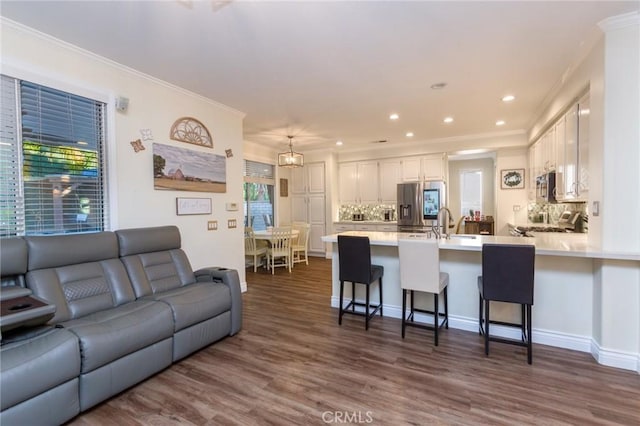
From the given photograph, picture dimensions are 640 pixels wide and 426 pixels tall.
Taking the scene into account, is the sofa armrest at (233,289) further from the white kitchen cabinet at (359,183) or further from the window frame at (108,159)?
the white kitchen cabinet at (359,183)

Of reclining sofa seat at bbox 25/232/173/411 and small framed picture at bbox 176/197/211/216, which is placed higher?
small framed picture at bbox 176/197/211/216

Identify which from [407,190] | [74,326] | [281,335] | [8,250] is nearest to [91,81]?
[8,250]

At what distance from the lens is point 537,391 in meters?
2.13

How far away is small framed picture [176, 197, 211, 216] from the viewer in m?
Result: 3.68

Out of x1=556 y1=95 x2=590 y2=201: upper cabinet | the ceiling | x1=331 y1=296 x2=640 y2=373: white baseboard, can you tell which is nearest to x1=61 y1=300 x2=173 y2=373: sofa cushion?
the ceiling

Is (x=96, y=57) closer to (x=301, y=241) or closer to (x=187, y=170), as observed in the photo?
(x=187, y=170)

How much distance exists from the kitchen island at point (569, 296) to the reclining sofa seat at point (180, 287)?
5.50 feet

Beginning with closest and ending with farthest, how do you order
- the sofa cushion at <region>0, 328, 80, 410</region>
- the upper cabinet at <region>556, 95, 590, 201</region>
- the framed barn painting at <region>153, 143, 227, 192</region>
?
the sofa cushion at <region>0, 328, 80, 410</region> < the upper cabinet at <region>556, 95, 590, 201</region> < the framed barn painting at <region>153, 143, 227, 192</region>

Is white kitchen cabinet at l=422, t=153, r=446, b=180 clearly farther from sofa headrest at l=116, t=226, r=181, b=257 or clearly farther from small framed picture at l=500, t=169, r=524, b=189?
sofa headrest at l=116, t=226, r=181, b=257

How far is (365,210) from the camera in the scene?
7715 mm

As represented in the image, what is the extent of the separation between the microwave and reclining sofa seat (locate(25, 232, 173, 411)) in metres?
4.65

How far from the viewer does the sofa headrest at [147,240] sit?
111 inches

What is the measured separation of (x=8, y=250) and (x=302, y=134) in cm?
464

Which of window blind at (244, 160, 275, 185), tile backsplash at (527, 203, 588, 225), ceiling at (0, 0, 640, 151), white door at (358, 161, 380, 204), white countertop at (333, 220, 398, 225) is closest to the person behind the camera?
ceiling at (0, 0, 640, 151)
